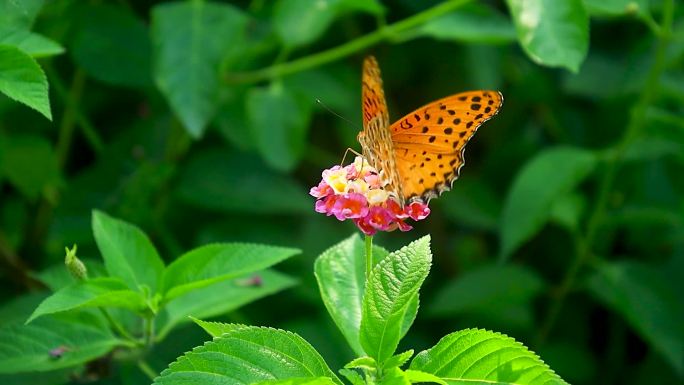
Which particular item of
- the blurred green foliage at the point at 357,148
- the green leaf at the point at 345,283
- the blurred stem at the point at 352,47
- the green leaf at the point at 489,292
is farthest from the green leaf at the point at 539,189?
the green leaf at the point at 345,283

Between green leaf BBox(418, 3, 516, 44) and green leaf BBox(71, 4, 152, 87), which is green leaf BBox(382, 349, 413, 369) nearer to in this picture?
green leaf BBox(418, 3, 516, 44)

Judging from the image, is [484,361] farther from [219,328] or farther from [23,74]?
[23,74]

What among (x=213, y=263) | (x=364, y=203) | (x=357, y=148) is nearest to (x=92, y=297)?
(x=213, y=263)

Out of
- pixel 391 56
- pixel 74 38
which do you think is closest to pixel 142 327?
pixel 74 38

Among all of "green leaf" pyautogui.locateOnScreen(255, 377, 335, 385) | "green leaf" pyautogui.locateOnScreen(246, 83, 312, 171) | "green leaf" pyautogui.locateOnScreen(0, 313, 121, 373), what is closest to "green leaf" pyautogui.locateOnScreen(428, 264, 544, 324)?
"green leaf" pyautogui.locateOnScreen(246, 83, 312, 171)

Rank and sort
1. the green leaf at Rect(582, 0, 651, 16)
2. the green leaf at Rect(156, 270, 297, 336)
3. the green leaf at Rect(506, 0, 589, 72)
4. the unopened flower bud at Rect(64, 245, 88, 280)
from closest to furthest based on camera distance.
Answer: the unopened flower bud at Rect(64, 245, 88, 280) → the green leaf at Rect(156, 270, 297, 336) → the green leaf at Rect(506, 0, 589, 72) → the green leaf at Rect(582, 0, 651, 16)

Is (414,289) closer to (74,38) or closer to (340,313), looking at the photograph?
(340,313)
